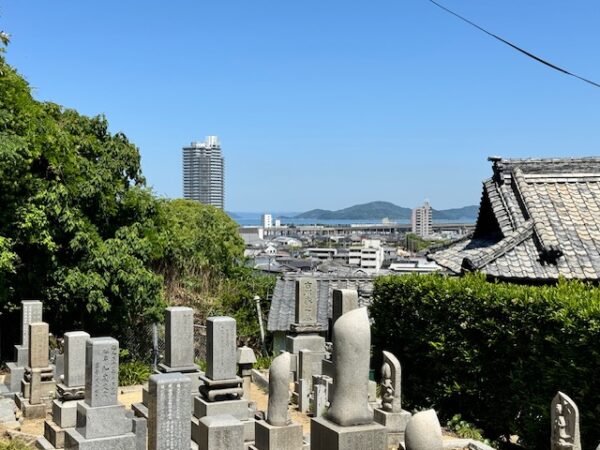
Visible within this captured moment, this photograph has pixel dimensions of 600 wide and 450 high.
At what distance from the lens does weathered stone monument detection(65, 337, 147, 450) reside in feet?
26.6

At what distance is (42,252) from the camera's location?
16266 mm

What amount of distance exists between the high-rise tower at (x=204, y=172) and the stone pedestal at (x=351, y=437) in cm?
15916

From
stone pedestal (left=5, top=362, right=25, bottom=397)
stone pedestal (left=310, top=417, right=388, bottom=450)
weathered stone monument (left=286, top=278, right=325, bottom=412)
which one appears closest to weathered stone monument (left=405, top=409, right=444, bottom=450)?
stone pedestal (left=310, top=417, right=388, bottom=450)

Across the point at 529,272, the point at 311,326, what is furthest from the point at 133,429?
the point at 529,272

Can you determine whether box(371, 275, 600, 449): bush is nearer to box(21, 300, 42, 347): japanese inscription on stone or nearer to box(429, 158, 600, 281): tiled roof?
box(429, 158, 600, 281): tiled roof

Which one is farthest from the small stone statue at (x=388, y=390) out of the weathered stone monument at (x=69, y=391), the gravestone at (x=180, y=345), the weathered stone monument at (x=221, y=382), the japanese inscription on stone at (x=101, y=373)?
the weathered stone monument at (x=69, y=391)

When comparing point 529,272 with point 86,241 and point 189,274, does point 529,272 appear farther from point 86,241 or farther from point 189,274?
point 189,274

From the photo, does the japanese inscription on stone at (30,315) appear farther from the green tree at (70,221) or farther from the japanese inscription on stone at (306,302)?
the japanese inscription on stone at (306,302)

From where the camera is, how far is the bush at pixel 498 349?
26.8 ft

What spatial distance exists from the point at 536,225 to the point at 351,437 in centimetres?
770

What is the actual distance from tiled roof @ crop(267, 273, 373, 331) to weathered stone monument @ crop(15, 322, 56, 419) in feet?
28.3

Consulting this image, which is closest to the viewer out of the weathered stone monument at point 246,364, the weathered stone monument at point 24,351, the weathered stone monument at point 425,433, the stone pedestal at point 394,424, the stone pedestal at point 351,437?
the weathered stone monument at point 425,433

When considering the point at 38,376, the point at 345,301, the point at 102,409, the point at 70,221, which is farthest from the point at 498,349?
the point at 70,221

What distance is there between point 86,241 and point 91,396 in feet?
28.8
